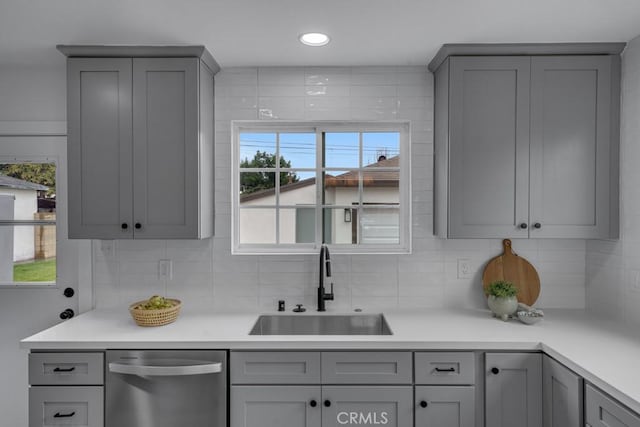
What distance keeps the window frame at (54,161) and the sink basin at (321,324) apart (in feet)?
4.27

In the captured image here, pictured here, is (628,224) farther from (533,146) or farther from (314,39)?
(314,39)

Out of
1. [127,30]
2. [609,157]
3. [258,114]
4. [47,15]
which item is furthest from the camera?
[258,114]

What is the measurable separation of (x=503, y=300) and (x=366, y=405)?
0.94 meters

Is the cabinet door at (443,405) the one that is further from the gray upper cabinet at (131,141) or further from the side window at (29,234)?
the side window at (29,234)

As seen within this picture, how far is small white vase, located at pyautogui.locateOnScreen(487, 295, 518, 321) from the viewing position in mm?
2191

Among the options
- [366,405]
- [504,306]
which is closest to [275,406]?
[366,405]

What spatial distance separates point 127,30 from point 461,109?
1.73 m

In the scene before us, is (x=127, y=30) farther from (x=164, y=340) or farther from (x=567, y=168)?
(x=567, y=168)

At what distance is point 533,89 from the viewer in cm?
216

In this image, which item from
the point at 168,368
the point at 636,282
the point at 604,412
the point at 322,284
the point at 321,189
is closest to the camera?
the point at 604,412

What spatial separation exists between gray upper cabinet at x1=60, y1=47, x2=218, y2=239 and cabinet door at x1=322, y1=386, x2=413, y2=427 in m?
1.18

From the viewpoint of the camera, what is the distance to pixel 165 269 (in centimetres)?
248

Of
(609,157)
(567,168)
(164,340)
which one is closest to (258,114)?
(164,340)

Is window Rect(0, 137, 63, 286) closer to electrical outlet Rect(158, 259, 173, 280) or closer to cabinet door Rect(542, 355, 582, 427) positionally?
electrical outlet Rect(158, 259, 173, 280)
